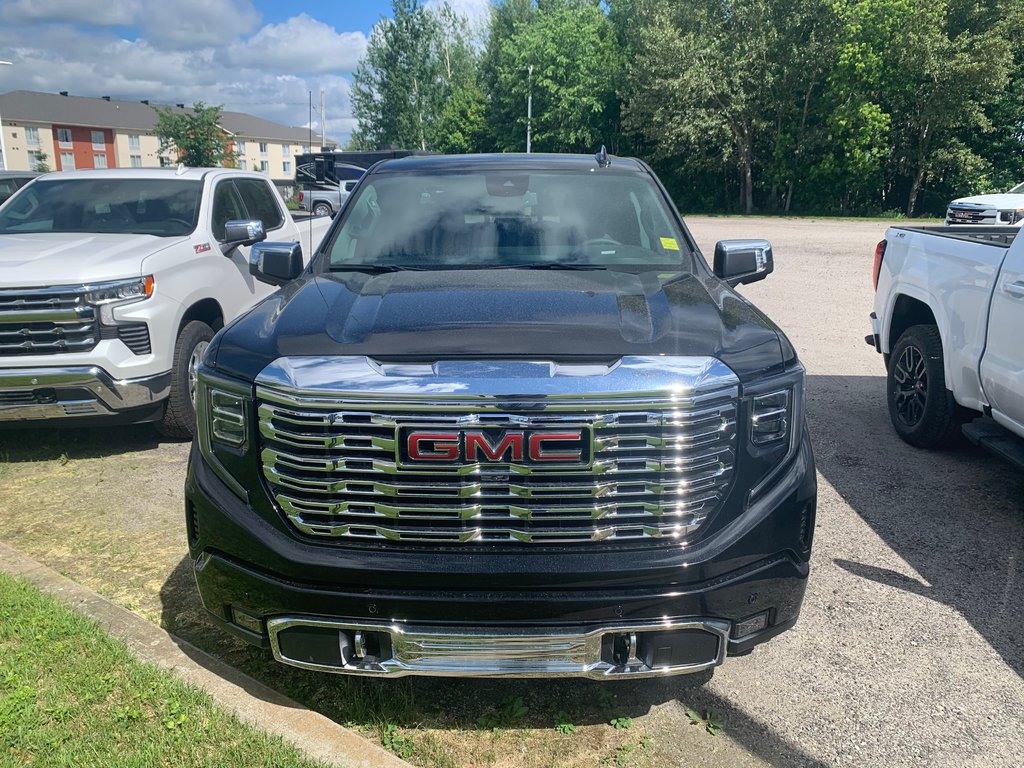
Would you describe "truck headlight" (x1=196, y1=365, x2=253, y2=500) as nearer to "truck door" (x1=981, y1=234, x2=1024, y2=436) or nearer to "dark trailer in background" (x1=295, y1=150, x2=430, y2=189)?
"truck door" (x1=981, y1=234, x2=1024, y2=436)

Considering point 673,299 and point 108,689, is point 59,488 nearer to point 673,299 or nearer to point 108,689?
point 108,689

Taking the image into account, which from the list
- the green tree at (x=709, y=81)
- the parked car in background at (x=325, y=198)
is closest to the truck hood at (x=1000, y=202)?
the parked car in background at (x=325, y=198)

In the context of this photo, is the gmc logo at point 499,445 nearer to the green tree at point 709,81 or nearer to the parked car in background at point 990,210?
the parked car in background at point 990,210

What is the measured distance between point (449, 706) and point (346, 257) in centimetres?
200

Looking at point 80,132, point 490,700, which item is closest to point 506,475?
point 490,700

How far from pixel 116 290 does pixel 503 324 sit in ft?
12.1

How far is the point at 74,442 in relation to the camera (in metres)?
6.23

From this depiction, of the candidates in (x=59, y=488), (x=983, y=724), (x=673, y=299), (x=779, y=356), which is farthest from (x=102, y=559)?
(x=983, y=724)

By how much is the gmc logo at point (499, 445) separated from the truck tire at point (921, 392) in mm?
3997

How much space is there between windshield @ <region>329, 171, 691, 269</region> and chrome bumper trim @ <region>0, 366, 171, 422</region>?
2.23 meters

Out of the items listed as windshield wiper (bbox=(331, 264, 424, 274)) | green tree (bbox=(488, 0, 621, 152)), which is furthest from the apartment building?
windshield wiper (bbox=(331, 264, 424, 274))

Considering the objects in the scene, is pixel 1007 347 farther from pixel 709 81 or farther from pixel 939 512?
pixel 709 81

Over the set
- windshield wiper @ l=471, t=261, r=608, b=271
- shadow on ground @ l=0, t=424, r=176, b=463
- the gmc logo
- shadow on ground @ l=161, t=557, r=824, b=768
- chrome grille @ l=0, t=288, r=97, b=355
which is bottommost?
shadow on ground @ l=0, t=424, r=176, b=463

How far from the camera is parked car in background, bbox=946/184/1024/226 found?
15.8 m
